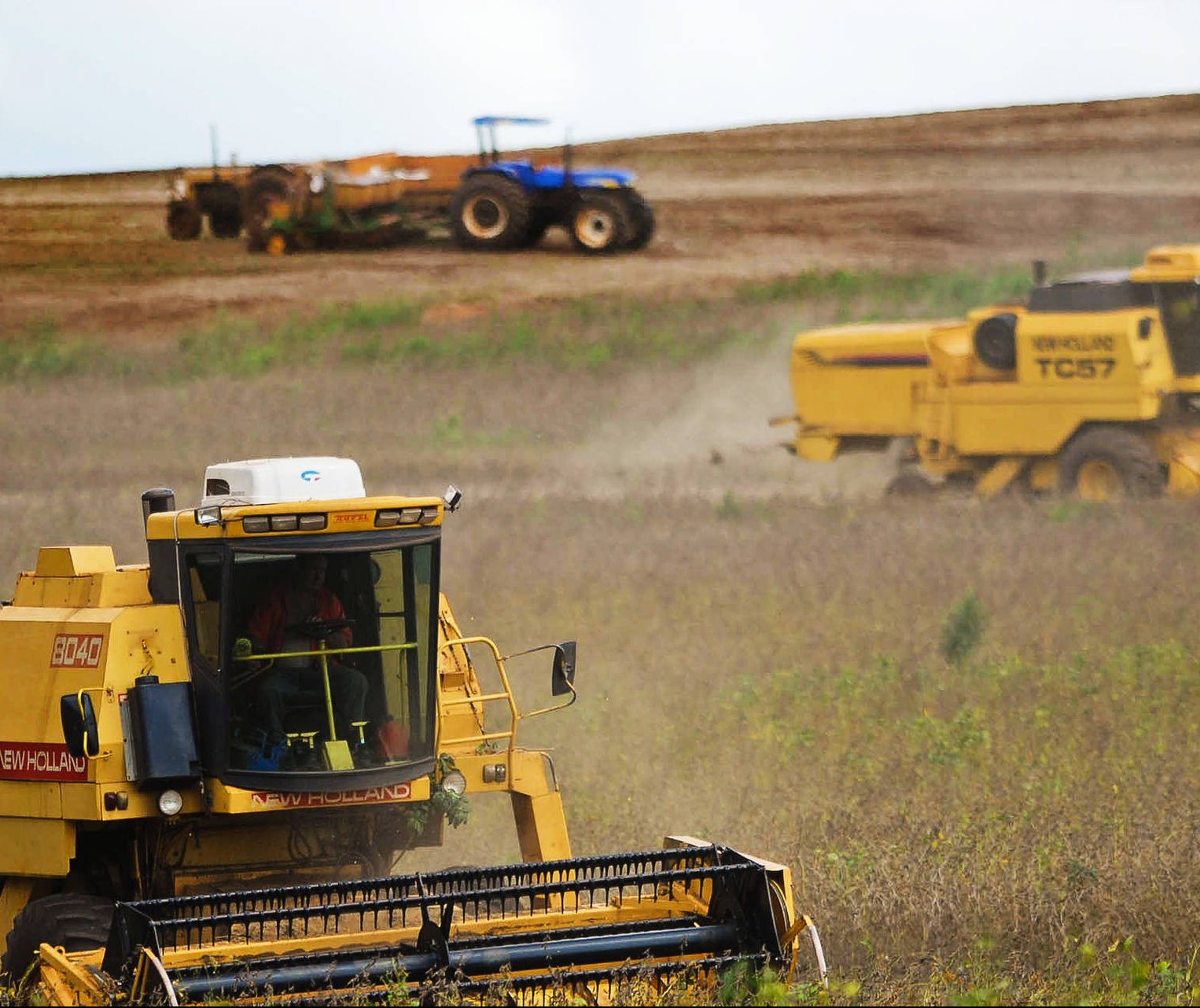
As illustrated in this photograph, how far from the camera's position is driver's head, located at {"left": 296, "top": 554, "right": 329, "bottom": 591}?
7.90 m

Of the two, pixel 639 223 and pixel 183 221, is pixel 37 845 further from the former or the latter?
pixel 639 223

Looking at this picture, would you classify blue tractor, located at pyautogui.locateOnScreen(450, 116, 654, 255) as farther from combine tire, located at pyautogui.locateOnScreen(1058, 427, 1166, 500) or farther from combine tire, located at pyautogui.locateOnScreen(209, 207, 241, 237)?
combine tire, located at pyautogui.locateOnScreen(1058, 427, 1166, 500)

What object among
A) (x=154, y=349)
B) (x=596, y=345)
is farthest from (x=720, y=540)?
(x=154, y=349)

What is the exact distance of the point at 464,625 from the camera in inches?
660

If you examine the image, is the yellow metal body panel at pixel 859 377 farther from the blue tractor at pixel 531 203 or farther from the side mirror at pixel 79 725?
the side mirror at pixel 79 725

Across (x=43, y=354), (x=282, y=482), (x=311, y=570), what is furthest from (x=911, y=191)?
→ (x=311, y=570)

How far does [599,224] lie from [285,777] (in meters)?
17.1

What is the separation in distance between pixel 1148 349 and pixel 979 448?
6.92 feet

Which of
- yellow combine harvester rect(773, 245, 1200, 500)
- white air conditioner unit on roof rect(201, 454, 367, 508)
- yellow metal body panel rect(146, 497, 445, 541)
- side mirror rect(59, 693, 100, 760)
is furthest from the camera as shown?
yellow combine harvester rect(773, 245, 1200, 500)

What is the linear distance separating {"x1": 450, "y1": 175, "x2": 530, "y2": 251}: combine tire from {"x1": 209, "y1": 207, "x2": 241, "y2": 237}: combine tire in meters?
2.74

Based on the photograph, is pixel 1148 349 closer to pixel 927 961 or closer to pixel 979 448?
pixel 979 448

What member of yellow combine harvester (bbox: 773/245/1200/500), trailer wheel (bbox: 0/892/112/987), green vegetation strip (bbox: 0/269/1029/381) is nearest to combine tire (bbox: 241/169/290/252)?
green vegetation strip (bbox: 0/269/1029/381)

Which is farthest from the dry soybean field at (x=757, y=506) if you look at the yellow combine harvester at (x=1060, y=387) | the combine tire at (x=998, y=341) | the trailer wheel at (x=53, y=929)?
the trailer wheel at (x=53, y=929)

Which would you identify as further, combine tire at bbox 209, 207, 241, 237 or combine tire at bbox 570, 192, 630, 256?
combine tire at bbox 209, 207, 241, 237
